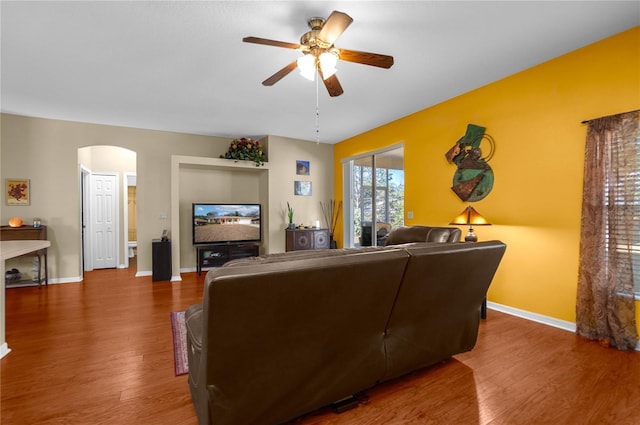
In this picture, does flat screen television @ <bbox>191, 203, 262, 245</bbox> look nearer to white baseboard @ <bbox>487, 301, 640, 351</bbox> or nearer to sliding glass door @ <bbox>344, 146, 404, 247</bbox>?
sliding glass door @ <bbox>344, 146, 404, 247</bbox>

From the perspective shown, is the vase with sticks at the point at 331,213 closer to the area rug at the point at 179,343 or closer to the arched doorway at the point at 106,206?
the area rug at the point at 179,343

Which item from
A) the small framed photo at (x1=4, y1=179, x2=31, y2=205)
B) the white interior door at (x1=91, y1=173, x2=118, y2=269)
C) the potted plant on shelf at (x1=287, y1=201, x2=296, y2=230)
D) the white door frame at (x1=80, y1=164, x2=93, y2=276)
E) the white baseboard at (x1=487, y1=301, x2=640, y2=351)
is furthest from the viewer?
the white interior door at (x1=91, y1=173, x2=118, y2=269)

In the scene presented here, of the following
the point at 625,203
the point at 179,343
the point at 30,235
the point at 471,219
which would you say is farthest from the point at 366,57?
the point at 30,235

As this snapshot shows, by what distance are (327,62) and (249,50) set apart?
3.16 ft

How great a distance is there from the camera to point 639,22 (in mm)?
2361

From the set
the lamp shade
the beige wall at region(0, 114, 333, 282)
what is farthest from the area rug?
the lamp shade

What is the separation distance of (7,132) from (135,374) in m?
4.82

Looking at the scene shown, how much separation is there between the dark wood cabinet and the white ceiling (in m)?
2.31

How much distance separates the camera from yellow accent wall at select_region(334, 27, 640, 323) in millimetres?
2600

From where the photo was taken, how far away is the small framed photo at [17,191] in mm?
4430

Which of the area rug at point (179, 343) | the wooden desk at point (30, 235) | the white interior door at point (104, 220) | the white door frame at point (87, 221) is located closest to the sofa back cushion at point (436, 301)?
the area rug at point (179, 343)

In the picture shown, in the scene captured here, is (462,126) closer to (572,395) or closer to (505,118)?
(505,118)

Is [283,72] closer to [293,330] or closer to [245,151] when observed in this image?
[293,330]

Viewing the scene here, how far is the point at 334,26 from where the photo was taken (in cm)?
191
